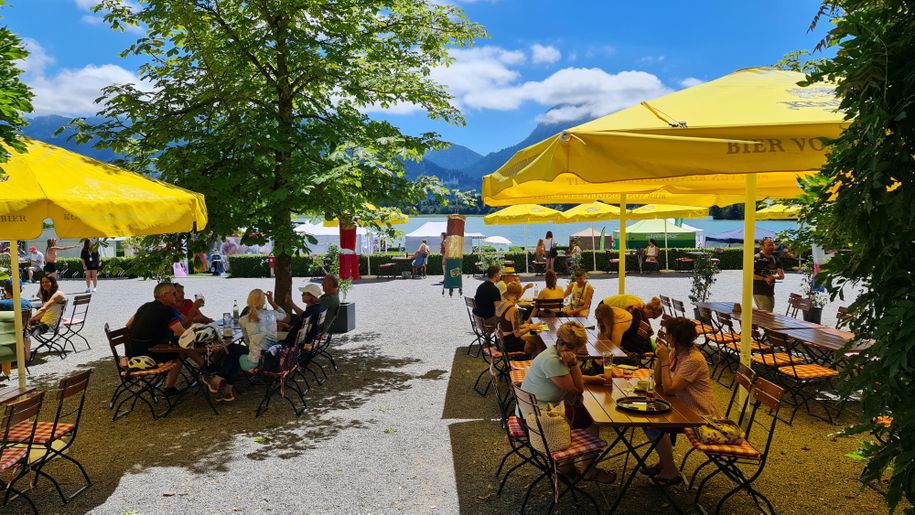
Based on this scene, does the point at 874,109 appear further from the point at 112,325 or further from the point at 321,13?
the point at 112,325

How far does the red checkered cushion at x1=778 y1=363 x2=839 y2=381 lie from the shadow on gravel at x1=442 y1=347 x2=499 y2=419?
9.84ft

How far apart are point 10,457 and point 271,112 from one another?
205 inches

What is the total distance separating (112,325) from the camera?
40.7 ft

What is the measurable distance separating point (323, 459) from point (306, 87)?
5.63 metres

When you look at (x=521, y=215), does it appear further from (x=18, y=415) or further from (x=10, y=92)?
(x=10, y=92)

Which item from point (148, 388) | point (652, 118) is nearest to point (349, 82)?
point (148, 388)

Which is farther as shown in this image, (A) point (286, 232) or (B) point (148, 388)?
(A) point (286, 232)

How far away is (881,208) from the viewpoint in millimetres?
2338

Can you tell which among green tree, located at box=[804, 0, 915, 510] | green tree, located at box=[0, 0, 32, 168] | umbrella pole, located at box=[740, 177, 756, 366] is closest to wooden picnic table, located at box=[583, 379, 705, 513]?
green tree, located at box=[804, 0, 915, 510]

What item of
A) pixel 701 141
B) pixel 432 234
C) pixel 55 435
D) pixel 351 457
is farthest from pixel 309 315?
pixel 432 234

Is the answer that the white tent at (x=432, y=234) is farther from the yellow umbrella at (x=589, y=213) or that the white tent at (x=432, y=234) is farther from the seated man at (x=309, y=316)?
the seated man at (x=309, y=316)

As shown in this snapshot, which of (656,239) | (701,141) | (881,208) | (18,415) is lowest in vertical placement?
(18,415)

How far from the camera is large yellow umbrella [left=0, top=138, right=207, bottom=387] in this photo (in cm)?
398

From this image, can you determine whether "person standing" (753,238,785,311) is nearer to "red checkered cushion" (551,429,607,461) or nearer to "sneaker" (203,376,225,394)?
"red checkered cushion" (551,429,607,461)
